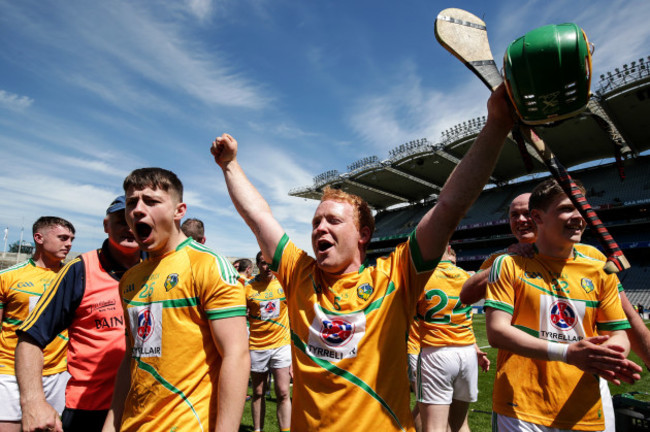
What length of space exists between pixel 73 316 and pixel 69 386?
51 centimetres

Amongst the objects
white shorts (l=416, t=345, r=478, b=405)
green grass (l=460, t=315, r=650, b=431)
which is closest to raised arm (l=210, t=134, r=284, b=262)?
white shorts (l=416, t=345, r=478, b=405)

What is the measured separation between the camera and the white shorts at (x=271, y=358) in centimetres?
616

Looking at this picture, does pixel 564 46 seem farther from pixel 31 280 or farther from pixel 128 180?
pixel 31 280

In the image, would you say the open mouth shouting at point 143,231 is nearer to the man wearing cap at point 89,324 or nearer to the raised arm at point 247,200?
the raised arm at point 247,200

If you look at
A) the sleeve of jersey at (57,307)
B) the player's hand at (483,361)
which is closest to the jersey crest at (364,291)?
the sleeve of jersey at (57,307)

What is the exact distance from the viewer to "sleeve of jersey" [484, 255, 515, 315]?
2.47 meters

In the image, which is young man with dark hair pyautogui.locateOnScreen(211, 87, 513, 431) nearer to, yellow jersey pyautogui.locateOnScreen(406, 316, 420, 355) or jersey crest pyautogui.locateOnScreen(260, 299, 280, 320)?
yellow jersey pyautogui.locateOnScreen(406, 316, 420, 355)

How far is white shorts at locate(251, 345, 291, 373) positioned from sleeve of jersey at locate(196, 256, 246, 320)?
14.8 feet

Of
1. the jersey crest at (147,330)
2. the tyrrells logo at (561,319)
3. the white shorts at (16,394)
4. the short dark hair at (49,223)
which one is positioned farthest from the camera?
the short dark hair at (49,223)

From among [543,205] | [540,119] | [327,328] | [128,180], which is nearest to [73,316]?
[128,180]

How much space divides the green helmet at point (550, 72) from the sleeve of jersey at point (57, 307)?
9.23ft

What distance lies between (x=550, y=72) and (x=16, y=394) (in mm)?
4771

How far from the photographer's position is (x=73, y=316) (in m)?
2.60

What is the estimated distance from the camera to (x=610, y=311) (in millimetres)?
2395
